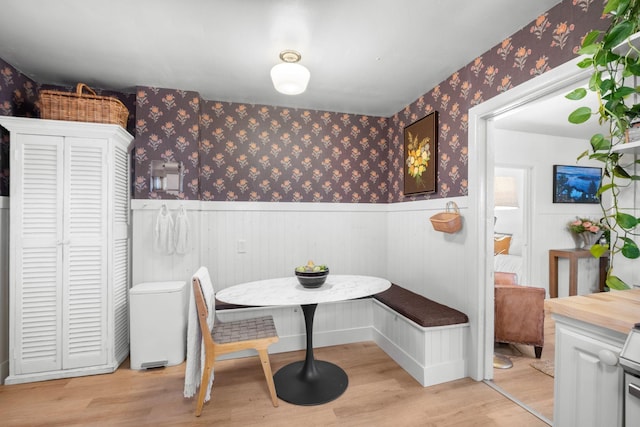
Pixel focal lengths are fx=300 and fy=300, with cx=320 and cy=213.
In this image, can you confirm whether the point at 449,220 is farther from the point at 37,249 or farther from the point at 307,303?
the point at 37,249

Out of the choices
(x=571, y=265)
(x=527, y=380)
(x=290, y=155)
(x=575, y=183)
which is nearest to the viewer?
(x=527, y=380)

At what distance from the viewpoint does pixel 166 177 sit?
281cm

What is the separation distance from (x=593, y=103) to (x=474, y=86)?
6.38 ft

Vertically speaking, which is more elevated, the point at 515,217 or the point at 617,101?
the point at 617,101

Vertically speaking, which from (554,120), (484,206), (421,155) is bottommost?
(484,206)

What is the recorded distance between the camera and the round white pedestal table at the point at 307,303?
2045 mm

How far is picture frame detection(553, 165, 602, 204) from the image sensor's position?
4320 millimetres

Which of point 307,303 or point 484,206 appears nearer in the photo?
point 307,303

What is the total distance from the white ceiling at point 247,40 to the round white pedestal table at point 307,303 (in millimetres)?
1751

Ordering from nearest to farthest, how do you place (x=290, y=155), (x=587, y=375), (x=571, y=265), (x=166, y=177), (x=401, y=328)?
1. (x=587, y=375)
2. (x=401, y=328)
3. (x=166, y=177)
4. (x=290, y=155)
5. (x=571, y=265)

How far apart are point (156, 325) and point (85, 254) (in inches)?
31.6

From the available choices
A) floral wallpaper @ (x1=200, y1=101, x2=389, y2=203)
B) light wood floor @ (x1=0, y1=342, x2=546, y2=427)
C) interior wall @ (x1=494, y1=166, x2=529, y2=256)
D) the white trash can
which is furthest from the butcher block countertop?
interior wall @ (x1=494, y1=166, x2=529, y2=256)

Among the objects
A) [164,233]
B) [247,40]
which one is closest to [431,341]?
[164,233]

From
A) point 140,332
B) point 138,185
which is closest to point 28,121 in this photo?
point 138,185
